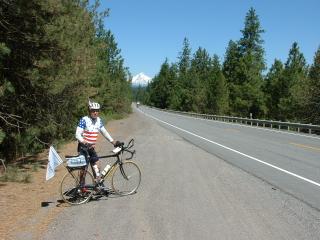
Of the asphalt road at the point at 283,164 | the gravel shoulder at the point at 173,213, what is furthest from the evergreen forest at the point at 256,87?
the gravel shoulder at the point at 173,213

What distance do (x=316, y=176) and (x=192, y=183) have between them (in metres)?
3.64

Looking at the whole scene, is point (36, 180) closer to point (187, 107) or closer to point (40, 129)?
point (40, 129)

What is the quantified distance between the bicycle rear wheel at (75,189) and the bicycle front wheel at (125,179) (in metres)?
0.63

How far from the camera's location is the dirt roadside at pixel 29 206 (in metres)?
7.52

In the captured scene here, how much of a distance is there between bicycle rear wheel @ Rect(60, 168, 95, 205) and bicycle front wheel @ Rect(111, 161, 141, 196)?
0.63 meters

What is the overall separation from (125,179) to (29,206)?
6.58 ft

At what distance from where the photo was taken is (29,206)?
Answer: 943cm

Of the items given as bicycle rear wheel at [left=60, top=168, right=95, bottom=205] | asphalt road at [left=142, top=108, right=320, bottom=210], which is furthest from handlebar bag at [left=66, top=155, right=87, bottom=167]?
asphalt road at [left=142, top=108, right=320, bottom=210]

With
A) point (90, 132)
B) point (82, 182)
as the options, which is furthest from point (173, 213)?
point (90, 132)

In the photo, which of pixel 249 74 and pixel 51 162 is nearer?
pixel 51 162

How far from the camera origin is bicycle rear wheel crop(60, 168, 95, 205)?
9.38m

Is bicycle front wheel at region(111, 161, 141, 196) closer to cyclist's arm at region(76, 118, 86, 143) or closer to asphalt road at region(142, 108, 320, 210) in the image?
cyclist's arm at region(76, 118, 86, 143)

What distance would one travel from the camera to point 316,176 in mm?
13219

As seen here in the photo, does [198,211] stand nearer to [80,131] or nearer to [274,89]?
[80,131]
